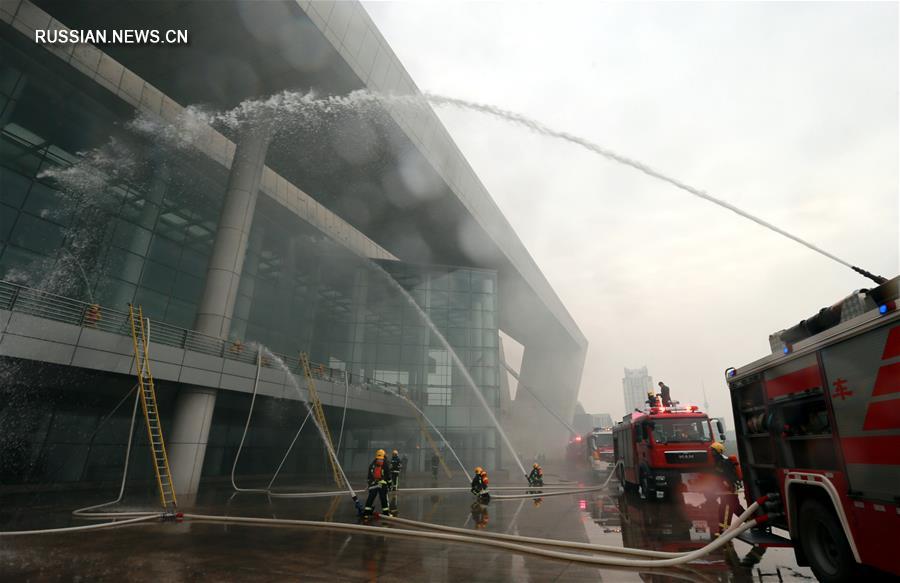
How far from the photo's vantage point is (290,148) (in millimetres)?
24875

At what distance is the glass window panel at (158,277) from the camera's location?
2216 centimetres

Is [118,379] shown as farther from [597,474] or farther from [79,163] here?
[597,474]

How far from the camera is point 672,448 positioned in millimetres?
12805

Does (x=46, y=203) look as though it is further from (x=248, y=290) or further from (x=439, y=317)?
(x=439, y=317)

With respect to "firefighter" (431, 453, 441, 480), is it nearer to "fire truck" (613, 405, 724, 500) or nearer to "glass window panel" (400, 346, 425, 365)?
"glass window panel" (400, 346, 425, 365)

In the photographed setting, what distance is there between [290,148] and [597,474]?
2626 cm

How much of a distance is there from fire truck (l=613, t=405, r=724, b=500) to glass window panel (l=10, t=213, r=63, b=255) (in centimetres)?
2375

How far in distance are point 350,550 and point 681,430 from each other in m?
9.96

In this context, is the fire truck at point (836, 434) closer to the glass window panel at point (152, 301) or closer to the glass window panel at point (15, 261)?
the glass window panel at point (15, 261)

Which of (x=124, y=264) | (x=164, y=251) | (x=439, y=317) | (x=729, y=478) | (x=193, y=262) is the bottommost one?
(x=729, y=478)

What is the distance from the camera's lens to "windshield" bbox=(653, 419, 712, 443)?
12.9 metres

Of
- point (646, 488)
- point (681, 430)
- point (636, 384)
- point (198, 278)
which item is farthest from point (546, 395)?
point (636, 384)

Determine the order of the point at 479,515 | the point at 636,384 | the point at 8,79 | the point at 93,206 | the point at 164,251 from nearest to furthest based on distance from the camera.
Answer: the point at 479,515
the point at 8,79
the point at 93,206
the point at 164,251
the point at 636,384

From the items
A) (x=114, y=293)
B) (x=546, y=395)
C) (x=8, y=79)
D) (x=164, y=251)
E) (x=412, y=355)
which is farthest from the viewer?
(x=546, y=395)
